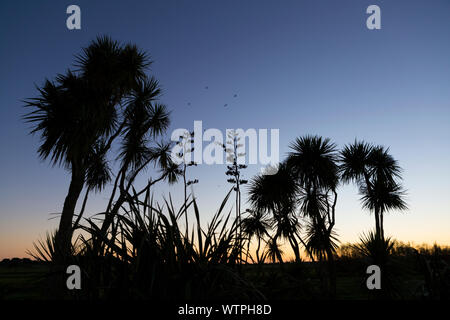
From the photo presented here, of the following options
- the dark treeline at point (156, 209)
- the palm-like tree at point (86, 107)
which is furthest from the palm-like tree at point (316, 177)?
the palm-like tree at point (86, 107)

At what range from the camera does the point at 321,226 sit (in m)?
13.6

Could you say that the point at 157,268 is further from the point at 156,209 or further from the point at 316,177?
the point at 316,177

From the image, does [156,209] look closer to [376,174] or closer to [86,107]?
[86,107]

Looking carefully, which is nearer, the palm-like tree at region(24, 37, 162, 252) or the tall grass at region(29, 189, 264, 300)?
the tall grass at region(29, 189, 264, 300)

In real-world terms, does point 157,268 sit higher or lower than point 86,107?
lower

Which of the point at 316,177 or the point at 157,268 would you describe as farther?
the point at 316,177

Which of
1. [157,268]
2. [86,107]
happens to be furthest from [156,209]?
[86,107]

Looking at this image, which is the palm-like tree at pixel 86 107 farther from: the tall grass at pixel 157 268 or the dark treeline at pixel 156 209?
the tall grass at pixel 157 268

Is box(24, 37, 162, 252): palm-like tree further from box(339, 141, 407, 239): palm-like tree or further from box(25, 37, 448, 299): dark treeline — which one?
box(339, 141, 407, 239): palm-like tree

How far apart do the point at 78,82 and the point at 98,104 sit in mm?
1132

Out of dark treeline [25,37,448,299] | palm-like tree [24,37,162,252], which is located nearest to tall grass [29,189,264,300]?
dark treeline [25,37,448,299]

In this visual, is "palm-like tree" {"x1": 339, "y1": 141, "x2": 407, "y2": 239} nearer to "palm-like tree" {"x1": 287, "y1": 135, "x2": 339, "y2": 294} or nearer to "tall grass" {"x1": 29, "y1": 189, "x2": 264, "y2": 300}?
"palm-like tree" {"x1": 287, "y1": 135, "x2": 339, "y2": 294}

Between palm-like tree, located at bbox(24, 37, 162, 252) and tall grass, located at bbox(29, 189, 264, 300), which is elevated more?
palm-like tree, located at bbox(24, 37, 162, 252)
